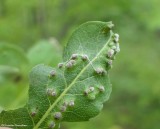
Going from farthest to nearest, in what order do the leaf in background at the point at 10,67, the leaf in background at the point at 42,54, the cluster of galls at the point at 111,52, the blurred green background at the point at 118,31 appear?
the blurred green background at the point at 118,31, the leaf in background at the point at 42,54, the leaf in background at the point at 10,67, the cluster of galls at the point at 111,52

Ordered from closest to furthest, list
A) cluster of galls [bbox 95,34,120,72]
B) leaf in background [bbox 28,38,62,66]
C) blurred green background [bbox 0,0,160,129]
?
1. cluster of galls [bbox 95,34,120,72]
2. leaf in background [bbox 28,38,62,66]
3. blurred green background [bbox 0,0,160,129]

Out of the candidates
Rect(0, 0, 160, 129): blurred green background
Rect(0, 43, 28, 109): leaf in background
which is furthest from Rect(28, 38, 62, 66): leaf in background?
Rect(0, 0, 160, 129): blurred green background

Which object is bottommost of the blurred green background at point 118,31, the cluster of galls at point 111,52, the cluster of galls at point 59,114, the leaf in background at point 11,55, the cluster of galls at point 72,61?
the blurred green background at point 118,31

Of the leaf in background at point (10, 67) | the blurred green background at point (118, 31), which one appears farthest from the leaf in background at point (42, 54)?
the blurred green background at point (118, 31)

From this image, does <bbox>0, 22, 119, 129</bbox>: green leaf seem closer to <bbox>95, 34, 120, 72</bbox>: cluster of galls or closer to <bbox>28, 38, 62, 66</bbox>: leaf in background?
<bbox>95, 34, 120, 72</bbox>: cluster of galls

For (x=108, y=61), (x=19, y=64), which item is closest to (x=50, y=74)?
(x=108, y=61)

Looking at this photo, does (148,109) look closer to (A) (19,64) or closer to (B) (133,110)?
(B) (133,110)

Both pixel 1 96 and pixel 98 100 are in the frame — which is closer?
pixel 98 100

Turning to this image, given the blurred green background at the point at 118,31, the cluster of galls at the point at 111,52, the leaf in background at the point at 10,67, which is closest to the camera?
the cluster of galls at the point at 111,52

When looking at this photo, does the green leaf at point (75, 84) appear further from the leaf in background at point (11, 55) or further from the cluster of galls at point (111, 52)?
the leaf in background at point (11, 55)
